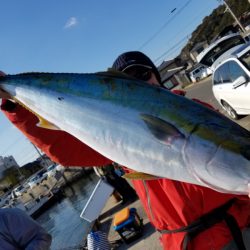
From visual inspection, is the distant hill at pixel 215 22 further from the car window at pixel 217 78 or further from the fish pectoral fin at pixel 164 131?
the fish pectoral fin at pixel 164 131

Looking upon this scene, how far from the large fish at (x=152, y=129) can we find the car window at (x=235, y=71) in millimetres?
9227

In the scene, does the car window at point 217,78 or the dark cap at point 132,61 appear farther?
the car window at point 217,78

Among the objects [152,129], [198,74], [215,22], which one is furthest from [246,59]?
[215,22]

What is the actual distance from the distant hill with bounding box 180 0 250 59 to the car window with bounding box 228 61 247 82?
200 ft

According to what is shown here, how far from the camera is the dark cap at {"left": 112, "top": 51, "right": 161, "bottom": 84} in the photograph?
278 cm

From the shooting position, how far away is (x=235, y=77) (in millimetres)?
11602

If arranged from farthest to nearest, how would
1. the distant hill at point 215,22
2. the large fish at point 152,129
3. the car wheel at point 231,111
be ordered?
the distant hill at point 215,22 → the car wheel at point 231,111 → the large fish at point 152,129

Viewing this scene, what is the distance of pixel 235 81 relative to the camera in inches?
424

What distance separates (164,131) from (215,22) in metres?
91.8

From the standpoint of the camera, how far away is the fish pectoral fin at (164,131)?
172 centimetres

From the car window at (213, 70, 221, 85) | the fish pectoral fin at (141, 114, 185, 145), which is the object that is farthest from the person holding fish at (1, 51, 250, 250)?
the car window at (213, 70, 221, 85)

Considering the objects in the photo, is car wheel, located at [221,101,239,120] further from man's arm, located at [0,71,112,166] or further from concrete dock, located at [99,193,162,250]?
man's arm, located at [0,71,112,166]

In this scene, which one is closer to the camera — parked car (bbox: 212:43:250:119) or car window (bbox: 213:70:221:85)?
parked car (bbox: 212:43:250:119)

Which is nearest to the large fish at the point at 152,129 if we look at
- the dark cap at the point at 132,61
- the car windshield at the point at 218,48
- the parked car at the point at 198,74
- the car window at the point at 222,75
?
the dark cap at the point at 132,61
